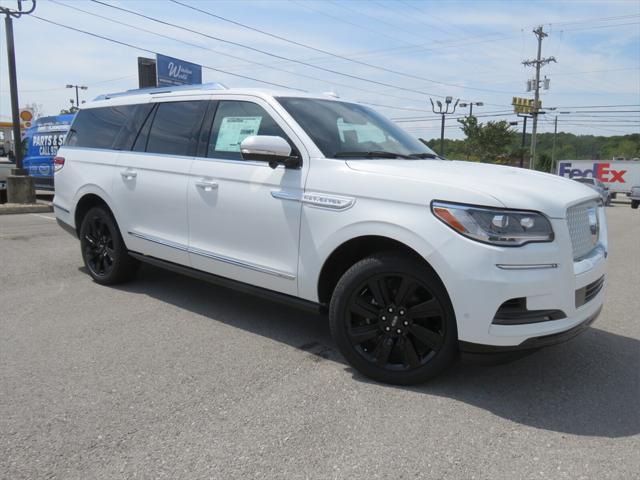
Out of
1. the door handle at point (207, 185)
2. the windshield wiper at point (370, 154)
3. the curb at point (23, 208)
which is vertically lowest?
the curb at point (23, 208)

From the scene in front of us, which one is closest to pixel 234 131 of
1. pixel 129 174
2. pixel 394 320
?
pixel 129 174

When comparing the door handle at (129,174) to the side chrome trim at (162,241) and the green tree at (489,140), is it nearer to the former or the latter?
the side chrome trim at (162,241)

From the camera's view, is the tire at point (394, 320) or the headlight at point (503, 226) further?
the tire at point (394, 320)

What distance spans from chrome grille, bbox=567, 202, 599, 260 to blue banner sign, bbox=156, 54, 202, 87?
776 inches

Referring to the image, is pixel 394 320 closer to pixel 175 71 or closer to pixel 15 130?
pixel 15 130

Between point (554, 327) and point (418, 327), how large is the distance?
74cm

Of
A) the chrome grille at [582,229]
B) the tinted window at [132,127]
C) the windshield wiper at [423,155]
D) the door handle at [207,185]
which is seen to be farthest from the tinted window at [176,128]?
the chrome grille at [582,229]

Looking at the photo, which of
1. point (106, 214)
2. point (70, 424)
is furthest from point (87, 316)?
point (70, 424)

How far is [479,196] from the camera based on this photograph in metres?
2.88

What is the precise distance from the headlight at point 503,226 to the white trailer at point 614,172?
42.6 metres

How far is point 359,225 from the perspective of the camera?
3.26 m

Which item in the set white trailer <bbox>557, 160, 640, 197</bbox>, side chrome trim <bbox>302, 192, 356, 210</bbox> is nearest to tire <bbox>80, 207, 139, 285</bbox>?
side chrome trim <bbox>302, 192, 356, 210</bbox>

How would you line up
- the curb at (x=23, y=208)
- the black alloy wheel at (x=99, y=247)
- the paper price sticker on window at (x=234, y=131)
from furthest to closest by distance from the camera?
the curb at (x=23, y=208) → the black alloy wheel at (x=99, y=247) → the paper price sticker on window at (x=234, y=131)

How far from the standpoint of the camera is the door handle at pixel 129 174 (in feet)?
15.7
